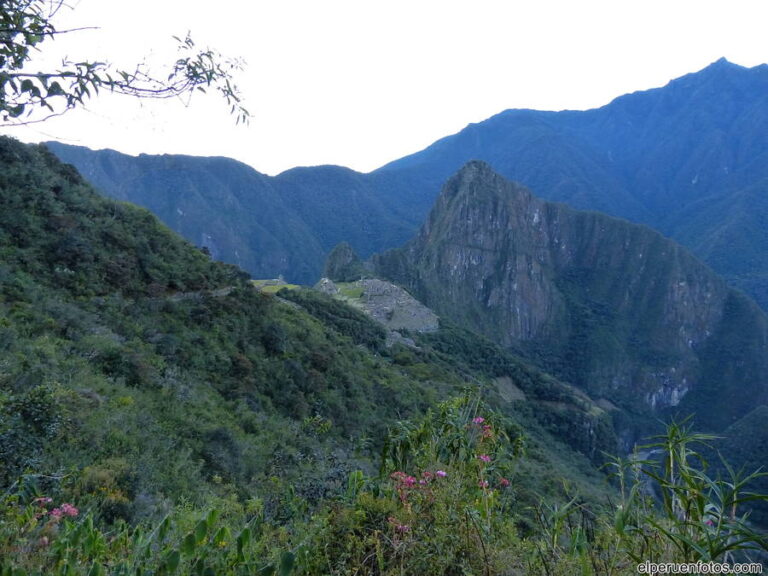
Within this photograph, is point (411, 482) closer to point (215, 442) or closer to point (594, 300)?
point (215, 442)

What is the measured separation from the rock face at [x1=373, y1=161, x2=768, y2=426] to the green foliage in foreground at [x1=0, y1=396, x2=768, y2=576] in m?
87.7

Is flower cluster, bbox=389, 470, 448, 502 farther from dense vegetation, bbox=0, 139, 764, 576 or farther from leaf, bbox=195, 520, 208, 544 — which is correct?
leaf, bbox=195, 520, 208, 544

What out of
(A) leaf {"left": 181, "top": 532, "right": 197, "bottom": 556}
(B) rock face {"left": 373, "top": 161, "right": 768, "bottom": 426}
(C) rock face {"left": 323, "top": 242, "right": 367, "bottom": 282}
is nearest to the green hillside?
(A) leaf {"left": 181, "top": 532, "right": 197, "bottom": 556}

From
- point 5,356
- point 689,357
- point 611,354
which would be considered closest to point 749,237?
point 689,357

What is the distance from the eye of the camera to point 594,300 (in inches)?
5012

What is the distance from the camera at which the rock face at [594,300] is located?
104250mm

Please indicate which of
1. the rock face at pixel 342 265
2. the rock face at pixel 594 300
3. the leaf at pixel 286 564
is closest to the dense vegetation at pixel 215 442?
the leaf at pixel 286 564

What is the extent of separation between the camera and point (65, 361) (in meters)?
8.16

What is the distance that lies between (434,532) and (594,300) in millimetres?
137184

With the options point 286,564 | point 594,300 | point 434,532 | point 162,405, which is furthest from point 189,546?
point 594,300

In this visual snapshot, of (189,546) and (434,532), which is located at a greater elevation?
(189,546)

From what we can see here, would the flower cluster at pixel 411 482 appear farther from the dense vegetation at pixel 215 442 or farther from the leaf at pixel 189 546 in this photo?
the leaf at pixel 189 546

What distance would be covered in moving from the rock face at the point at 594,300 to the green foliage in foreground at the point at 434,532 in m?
87.7

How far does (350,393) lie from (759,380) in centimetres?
11571
